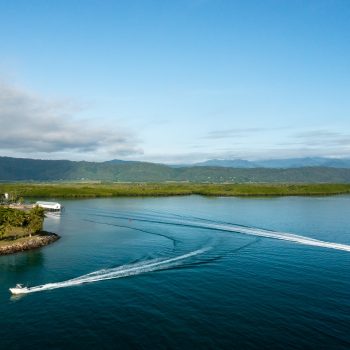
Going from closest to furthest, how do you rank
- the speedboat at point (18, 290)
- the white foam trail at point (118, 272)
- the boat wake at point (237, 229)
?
the speedboat at point (18, 290) → the white foam trail at point (118, 272) → the boat wake at point (237, 229)

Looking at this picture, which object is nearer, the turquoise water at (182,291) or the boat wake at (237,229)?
the turquoise water at (182,291)

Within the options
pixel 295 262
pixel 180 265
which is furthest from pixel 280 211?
pixel 180 265

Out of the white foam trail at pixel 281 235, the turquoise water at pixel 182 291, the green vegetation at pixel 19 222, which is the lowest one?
the turquoise water at pixel 182 291

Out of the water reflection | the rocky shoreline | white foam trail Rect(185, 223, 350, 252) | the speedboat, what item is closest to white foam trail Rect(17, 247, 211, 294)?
the speedboat

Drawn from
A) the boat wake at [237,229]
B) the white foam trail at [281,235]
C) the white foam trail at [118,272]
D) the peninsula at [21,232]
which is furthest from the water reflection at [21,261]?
the white foam trail at [281,235]

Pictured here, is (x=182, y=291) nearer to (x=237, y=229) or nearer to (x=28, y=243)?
(x=28, y=243)

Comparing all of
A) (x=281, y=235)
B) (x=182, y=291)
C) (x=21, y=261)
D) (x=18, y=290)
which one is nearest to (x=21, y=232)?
(x=21, y=261)

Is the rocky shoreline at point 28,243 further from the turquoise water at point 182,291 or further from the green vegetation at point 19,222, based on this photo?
the green vegetation at point 19,222
